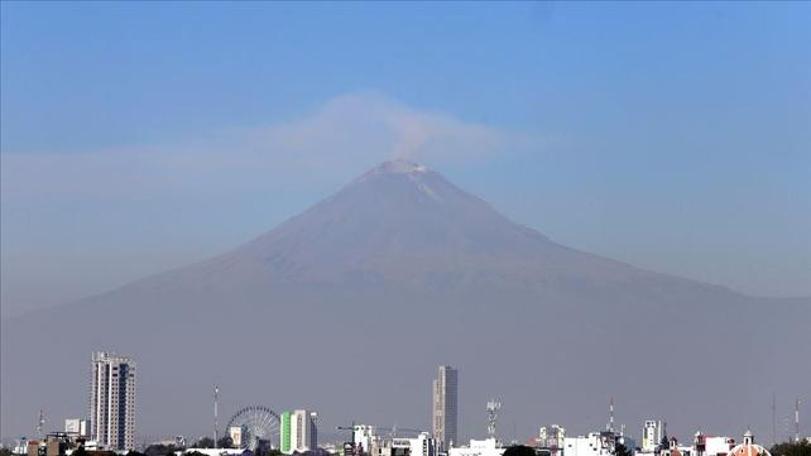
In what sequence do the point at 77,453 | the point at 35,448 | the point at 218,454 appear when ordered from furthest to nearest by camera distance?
the point at 218,454
the point at 35,448
the point at 77,453

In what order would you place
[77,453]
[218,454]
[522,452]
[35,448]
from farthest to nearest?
[218,454] < [522,452] < [35,448] < [77,453]

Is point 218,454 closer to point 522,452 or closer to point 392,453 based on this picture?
point 392,453

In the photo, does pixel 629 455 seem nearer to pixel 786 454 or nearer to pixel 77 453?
pixel 786 454

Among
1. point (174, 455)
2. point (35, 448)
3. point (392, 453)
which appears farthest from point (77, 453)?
point (392, 453)

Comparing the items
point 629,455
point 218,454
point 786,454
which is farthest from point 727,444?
point 218,454

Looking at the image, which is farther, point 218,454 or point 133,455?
point 218,454

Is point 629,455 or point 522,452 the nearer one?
point 522,452

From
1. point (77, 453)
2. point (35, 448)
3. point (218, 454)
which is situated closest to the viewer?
point (77, 453)

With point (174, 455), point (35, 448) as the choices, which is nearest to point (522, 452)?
point (174, 455)
